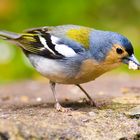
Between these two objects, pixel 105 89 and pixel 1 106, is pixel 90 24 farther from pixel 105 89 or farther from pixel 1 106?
pixel 1 106

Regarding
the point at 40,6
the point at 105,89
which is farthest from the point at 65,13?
the point at 105,89

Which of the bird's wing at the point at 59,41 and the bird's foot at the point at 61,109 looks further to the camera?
the bird's wing at the point at 59,41

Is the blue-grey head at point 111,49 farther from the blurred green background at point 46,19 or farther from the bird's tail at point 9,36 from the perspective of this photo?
the blurred green background at point 46,19

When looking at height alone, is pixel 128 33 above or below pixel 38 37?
below

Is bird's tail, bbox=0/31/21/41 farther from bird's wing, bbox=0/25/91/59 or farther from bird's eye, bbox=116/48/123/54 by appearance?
bird's eye, bbox=116/48/123/54

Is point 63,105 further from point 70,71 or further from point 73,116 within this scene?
point 73,116

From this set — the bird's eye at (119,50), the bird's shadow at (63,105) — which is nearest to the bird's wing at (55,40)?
the bird's eye at (119,50)

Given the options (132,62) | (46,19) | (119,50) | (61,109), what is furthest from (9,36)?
(46,19)
